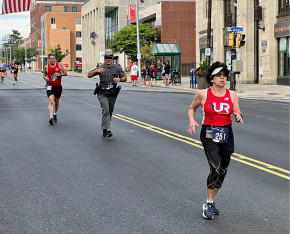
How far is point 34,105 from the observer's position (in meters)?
22.8

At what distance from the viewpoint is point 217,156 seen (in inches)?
244

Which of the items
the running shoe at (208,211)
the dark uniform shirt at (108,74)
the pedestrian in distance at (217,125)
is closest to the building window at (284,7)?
the dark uniform shirt at (108,74)

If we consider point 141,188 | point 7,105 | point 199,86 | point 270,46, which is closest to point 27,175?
point 141,188

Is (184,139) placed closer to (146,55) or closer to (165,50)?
(165,50)

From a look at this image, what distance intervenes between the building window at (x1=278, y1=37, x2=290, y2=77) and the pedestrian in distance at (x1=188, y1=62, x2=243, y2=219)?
3393 cm

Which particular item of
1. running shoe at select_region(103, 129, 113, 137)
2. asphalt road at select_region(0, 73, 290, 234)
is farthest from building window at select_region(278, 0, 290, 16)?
running shoe at select_region(103, 129, 113, 137)

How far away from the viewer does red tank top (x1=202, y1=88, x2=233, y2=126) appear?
616 cm

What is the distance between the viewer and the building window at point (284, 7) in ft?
127

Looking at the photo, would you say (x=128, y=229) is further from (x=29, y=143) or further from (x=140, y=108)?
(x=140, y=108)

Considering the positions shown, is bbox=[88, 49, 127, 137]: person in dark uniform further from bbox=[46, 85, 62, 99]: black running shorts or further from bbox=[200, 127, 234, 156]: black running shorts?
bbox=[200, 127, 234, 156]: black running shorts

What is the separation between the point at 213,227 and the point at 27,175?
3678 mm

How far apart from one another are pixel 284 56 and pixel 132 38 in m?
37.0

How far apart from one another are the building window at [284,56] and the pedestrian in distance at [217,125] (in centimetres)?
3393

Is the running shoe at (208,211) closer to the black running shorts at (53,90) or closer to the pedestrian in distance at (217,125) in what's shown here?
the pedestrian in distance at (217,125)
